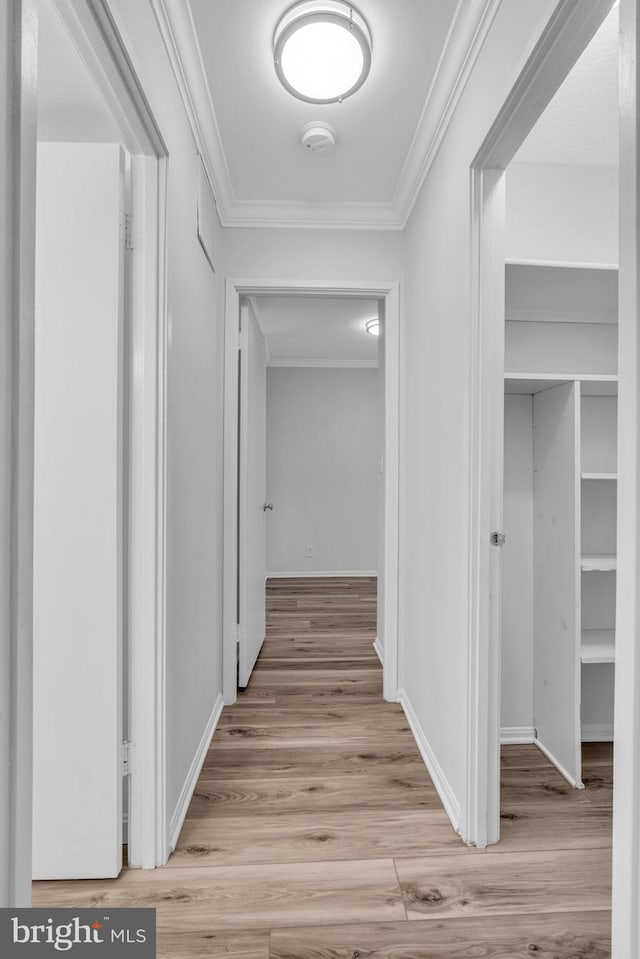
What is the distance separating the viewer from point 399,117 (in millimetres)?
1974

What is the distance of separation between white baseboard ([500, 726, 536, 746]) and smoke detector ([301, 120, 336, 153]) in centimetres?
252

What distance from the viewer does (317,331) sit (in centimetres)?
476

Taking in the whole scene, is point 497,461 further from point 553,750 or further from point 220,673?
point 220,673

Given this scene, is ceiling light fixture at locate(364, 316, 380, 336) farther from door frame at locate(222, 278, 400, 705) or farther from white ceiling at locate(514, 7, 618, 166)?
white ceiling at locate(514, 7, 618, 166)

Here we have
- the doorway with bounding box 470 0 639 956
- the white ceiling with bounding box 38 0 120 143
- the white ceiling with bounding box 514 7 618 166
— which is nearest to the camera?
the doorway with bounding box 470 0 639 956

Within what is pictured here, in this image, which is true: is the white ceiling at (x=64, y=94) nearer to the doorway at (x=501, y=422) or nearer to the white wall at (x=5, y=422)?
the white wall at (x=5, y=422)

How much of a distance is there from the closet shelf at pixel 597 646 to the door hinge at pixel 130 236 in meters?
2.05

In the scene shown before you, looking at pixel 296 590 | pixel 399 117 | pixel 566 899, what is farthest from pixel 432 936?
pixel 296 590

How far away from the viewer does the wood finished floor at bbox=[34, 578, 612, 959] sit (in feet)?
4.23

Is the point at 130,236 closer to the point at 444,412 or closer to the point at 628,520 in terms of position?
the point at 444,412

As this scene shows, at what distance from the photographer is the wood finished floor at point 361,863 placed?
4.23ft

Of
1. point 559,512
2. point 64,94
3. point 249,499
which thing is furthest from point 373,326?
point 64,94

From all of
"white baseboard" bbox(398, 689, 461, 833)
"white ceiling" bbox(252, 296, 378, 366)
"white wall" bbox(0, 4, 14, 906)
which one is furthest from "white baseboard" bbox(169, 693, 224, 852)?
"white ceiling" bbox(252, 296, 378, 366)

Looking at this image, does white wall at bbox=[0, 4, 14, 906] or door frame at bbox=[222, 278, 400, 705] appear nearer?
white wall at bbox=[0, 4, 14, 906]
